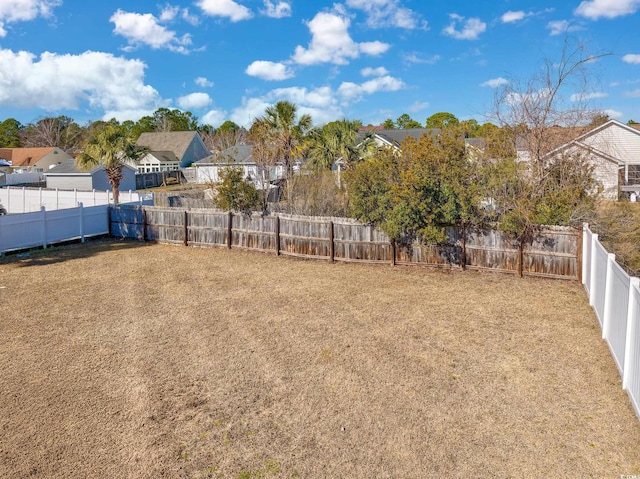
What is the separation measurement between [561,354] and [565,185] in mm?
6736

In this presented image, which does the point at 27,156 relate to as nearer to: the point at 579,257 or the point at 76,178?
the point at 76,178

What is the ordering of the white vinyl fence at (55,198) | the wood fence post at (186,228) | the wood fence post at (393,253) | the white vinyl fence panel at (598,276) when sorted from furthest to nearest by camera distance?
the white vinyl fence at (55,198)
the wood fence post at (186,228)
the wood fence post at (393,253)
the white vinyl fence panel at (598,276)

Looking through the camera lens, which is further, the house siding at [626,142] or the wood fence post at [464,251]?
the house siding at [626,142]

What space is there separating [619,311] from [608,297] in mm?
962

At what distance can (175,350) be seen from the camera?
26.0ft

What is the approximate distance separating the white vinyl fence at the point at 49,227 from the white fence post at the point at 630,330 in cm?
1693

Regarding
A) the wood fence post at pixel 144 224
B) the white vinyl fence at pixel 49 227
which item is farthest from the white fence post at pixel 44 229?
the wood fence post at pixel 144 224

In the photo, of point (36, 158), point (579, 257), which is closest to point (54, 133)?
point (36, 158)

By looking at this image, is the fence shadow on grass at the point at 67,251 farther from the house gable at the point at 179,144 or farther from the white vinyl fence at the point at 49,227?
the house gable at the point at 179,144

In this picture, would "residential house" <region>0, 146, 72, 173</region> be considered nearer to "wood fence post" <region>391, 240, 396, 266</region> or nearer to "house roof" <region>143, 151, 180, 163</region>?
"house roof" <region>143, 151, 180, 163</region>

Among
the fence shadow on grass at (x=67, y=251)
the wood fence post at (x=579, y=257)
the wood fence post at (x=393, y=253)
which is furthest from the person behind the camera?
the fence shadow on grass at (x=67, y=251)

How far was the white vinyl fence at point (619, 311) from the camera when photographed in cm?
570

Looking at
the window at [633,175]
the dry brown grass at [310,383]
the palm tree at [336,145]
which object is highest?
the palm tree at [336,145]

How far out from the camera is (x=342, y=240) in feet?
47.8
